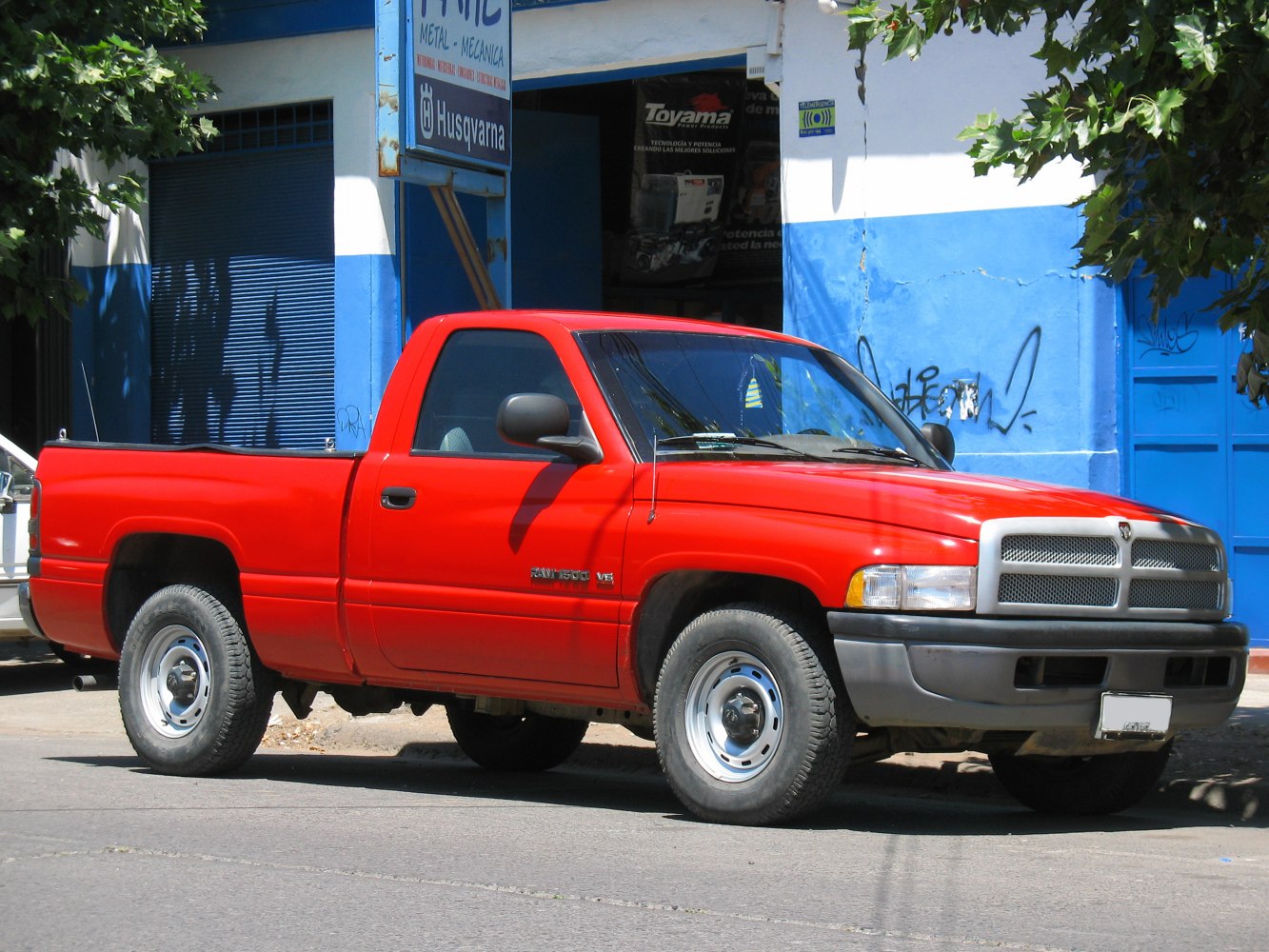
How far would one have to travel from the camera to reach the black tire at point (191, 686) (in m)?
7.93

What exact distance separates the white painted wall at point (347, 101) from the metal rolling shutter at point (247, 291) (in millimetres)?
316

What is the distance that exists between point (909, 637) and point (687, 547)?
92 cm

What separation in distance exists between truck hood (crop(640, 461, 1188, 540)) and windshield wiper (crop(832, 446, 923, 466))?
374 mm

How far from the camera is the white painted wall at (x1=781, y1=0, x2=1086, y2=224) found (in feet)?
40.4

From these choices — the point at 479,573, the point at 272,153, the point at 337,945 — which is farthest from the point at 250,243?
the point at 337,945

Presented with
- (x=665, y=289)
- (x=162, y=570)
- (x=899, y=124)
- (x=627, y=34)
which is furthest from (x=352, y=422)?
(x=162, y=570)

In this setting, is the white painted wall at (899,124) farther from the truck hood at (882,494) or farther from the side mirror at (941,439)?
the truck hood at (882,494)

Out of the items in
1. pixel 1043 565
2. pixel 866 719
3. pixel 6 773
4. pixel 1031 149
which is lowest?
pixel 6 773

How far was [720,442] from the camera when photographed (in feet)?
22.8

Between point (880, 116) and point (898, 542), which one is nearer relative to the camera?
point (898, 542)

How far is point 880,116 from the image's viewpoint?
12781mm

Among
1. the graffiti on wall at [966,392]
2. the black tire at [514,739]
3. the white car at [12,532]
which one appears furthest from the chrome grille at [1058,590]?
the white car at [12,532]

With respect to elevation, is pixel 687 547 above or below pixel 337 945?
above

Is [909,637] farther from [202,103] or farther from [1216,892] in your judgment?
[202,103]
